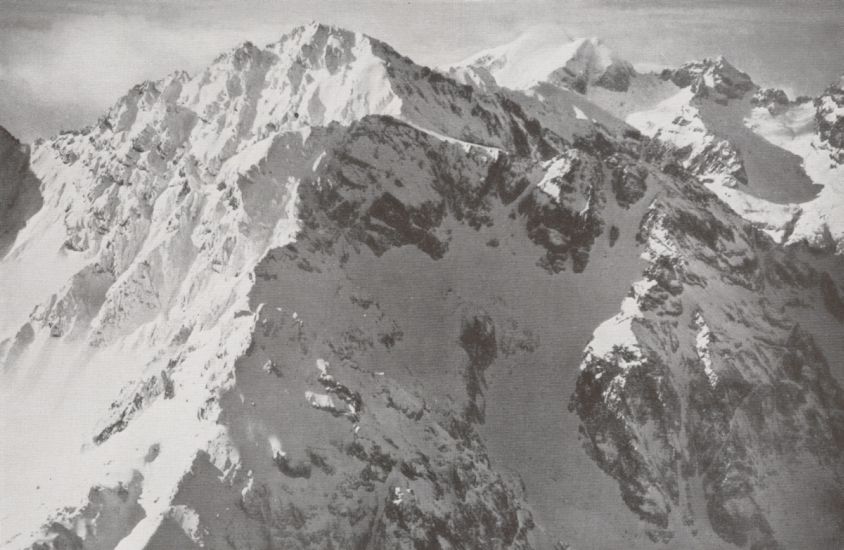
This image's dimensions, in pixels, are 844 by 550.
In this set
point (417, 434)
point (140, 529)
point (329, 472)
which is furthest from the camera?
point (417, 434)

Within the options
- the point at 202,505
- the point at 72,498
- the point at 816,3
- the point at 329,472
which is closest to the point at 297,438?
the point at 329,472

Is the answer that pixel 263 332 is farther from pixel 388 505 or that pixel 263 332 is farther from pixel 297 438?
pixel 388 505

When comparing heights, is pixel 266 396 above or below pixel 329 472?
above

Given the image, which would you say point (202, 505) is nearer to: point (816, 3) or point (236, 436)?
point (236, 436)

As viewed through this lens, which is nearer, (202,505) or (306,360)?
(202,505)

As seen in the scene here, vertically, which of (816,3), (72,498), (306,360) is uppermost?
(816,3)

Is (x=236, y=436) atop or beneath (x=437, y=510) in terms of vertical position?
atop

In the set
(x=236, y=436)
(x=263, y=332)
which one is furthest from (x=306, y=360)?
(x=236, y=436)

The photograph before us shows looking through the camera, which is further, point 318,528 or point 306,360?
point 306,360

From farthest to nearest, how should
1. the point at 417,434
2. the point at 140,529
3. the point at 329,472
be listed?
the point at 417,434, the point at 329,472, the point at 140,529
